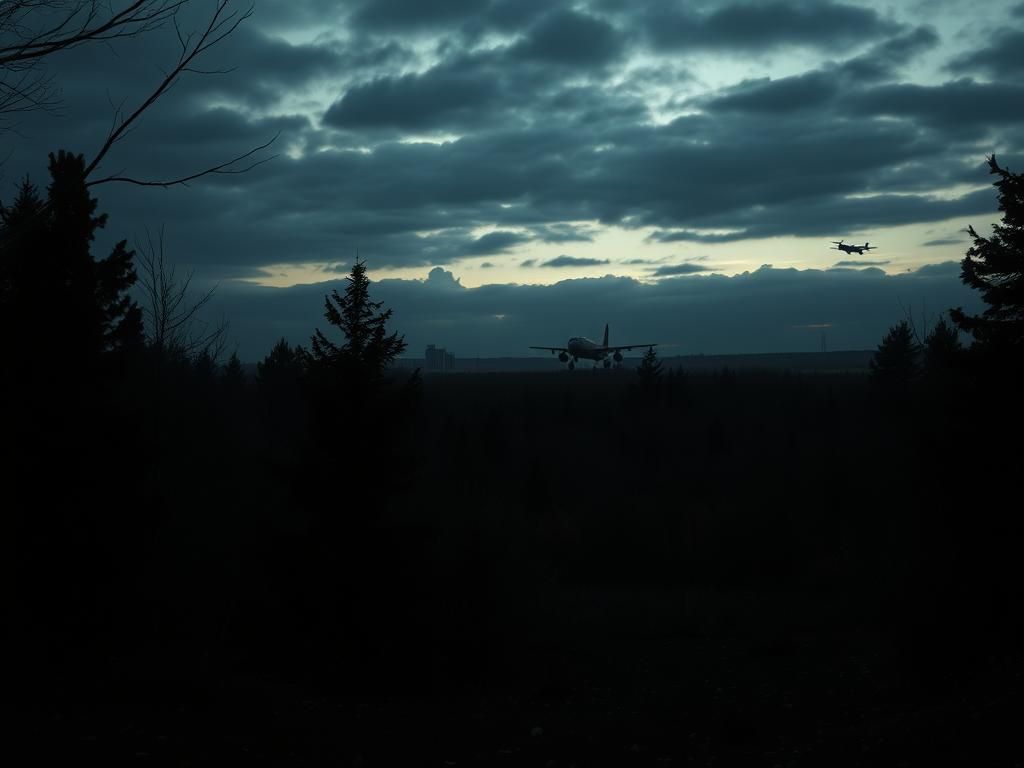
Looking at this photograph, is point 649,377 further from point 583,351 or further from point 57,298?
point 57,298

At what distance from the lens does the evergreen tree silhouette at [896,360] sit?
2438 inches

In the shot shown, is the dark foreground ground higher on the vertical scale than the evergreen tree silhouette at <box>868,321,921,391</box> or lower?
lower

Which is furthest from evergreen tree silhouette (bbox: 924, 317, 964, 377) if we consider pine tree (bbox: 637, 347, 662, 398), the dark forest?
pine tree (bbox: 637, 347, 662, 398)

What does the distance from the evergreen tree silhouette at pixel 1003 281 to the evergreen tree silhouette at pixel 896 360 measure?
48.0 m

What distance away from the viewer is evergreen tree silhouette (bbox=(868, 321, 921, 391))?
61938 millimetres

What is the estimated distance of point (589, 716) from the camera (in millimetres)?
15945

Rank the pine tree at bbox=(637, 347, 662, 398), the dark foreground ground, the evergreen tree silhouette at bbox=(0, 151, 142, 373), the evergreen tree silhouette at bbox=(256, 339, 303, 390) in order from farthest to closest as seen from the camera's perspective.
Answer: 1. the pine tree at bbox=(637, 347, 662, 398)
2. the evergreen tree silhouette at bbox=(256, 339, 303, 390)
3. the evergreen tree silhouette at bbox=(0, 151, 142, 373)
4. the dark foreground ground

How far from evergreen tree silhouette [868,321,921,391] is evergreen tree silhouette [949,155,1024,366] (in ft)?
157

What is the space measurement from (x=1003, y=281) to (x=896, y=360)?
52.8 metres

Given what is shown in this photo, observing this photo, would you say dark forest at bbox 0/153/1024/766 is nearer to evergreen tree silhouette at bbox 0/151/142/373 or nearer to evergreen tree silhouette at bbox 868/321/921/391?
evergreen tree silhouette at bbox 0/151/142/373

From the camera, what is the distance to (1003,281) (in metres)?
14.8

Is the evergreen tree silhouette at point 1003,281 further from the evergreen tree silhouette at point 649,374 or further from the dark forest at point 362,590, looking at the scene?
the evergreen tree silhouette at point 649,374

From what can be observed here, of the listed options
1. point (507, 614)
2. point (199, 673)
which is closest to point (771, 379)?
point (507, 614)

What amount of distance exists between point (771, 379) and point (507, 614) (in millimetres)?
106583
